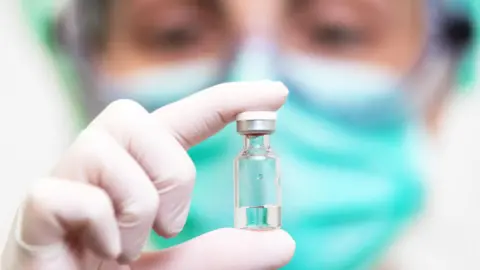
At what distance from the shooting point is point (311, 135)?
89 centimetres

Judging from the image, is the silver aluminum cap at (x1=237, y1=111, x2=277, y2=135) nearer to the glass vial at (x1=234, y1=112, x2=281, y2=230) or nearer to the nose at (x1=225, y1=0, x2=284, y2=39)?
the glass vial at (x1=234, y1=112, x2=281, y2=230)

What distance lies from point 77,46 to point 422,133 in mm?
584

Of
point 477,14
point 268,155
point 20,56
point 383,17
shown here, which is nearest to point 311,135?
point 268,155

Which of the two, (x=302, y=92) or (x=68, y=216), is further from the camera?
(x=302, y=92)

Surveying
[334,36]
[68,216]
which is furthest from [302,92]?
[68,216]

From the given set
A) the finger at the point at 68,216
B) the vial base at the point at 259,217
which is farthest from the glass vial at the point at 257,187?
the finger at the point at 68,216

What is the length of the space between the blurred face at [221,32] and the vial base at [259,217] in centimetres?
26

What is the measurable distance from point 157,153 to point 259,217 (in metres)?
0.20

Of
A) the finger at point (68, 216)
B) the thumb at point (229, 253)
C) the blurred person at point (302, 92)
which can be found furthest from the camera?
the blurred person at point (302, 92)

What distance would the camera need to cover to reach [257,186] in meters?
0.81

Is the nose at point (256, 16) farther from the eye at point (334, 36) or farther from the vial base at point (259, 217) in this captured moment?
the vial base at point (259, 217)

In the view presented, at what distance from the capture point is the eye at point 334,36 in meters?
0.90

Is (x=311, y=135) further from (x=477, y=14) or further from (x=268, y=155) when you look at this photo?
(x=477, y=14)

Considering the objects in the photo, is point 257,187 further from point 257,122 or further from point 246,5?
point 246,5
